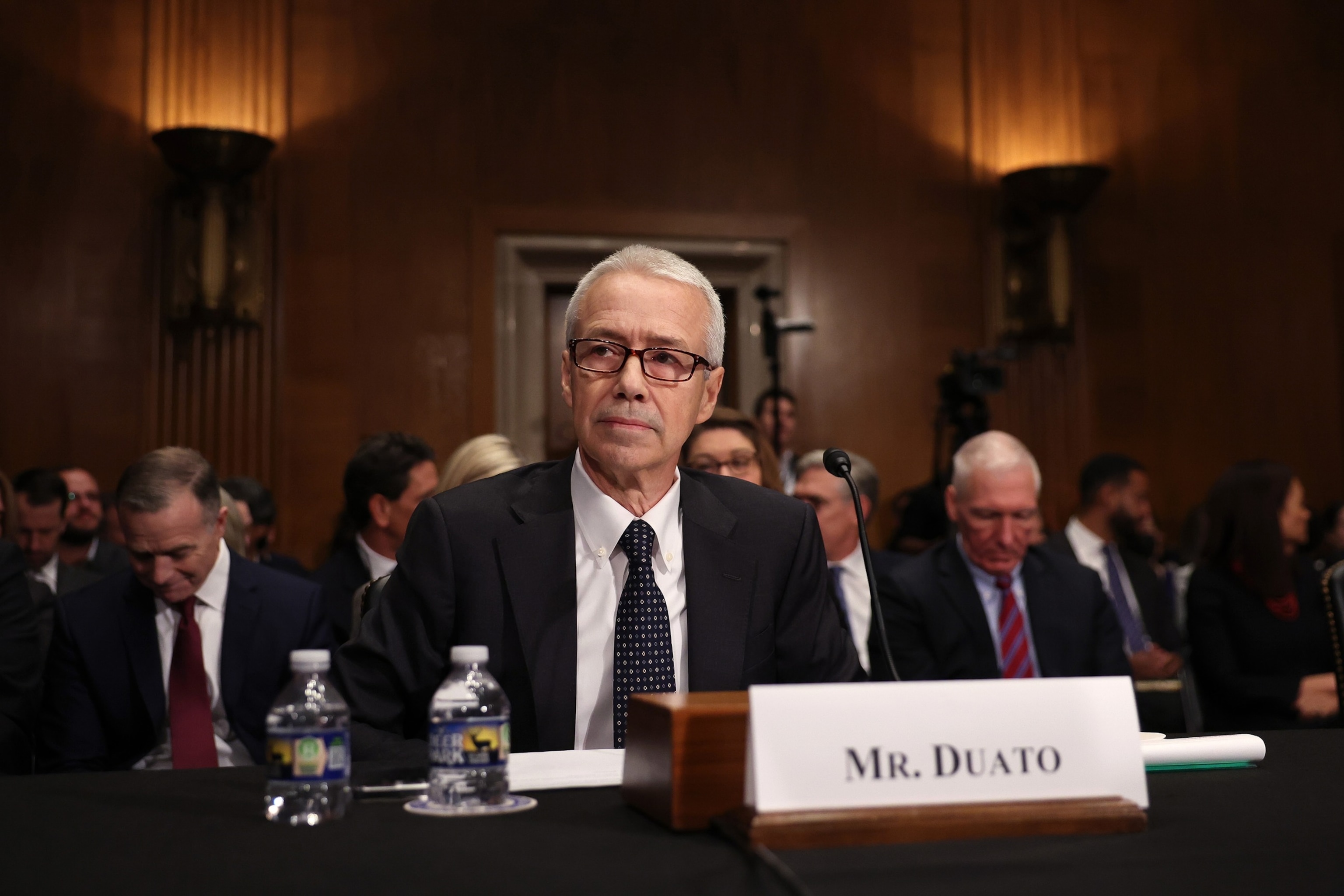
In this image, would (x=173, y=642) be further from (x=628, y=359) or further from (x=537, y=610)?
(x=628, y=359)

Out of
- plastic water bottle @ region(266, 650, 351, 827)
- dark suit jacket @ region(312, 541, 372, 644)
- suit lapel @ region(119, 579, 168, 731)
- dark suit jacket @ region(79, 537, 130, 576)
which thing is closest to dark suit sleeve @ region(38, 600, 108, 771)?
suit lapel @ region(119, 579, 168, 731)

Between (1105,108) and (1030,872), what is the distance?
657cm

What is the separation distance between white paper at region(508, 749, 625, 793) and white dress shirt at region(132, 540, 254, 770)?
1404 mm

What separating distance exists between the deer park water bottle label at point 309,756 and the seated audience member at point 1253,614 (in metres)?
3.11

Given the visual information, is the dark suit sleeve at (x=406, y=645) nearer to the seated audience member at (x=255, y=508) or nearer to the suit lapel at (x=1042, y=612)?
the suit lapel at (x=1042, y=612)

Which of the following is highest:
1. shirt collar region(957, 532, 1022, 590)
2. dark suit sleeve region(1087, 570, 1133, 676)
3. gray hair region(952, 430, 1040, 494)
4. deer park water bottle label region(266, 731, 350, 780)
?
gray hair region(952, 430, 1040, 494)

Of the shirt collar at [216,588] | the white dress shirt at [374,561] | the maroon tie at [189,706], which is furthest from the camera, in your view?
the white dress shirt at [374,561]

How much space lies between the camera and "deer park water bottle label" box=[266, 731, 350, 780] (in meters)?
1.11

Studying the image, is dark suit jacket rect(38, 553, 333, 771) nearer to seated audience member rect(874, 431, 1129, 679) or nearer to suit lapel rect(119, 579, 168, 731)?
suit lapel rect(119, 579, 168, 731)

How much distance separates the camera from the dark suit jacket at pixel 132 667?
261cm

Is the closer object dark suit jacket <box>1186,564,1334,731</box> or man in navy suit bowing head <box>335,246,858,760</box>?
man in navy suit bowing head <box>335,246,858,760</box>

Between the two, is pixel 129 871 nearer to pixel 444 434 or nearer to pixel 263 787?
pixel 263 787

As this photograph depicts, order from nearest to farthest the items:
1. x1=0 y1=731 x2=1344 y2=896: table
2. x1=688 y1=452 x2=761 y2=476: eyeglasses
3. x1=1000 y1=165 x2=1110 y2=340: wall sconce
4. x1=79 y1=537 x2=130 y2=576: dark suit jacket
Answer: x1=0 y1=731 x2=1344 y2=896: table
x1=688 y1=452 x2=761 y2=476: eyeglasses
x1=79 y1=537 x2=130 y2=576: dark suit jacket
x1=1000 y1=165 x2=1110 y2=340: wall sconce

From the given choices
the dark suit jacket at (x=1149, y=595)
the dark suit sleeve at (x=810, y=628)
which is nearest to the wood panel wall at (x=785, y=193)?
the dark suit jacket at (x=1149, y=595)
